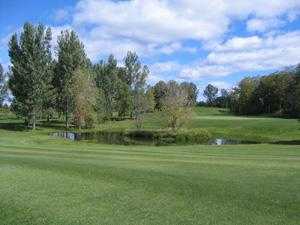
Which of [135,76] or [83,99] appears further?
[135,76]

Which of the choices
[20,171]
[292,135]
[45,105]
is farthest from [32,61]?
[20,171]

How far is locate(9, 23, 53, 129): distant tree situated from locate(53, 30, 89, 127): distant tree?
32.1 feet

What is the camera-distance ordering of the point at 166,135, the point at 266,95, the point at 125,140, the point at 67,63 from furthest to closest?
the point at 266,95
the point at 67,63
the point at 166,135
the point at 125,140

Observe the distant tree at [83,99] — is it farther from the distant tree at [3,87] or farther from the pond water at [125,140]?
the distant tree at [3,87]

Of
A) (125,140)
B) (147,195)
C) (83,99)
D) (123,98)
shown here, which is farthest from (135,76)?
(147,195)

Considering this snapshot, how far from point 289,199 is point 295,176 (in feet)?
13.3

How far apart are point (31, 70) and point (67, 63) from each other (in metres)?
13.4

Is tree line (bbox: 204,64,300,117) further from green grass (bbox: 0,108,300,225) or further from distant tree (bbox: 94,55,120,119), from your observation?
green grass (bbox: 0,108,300,225)

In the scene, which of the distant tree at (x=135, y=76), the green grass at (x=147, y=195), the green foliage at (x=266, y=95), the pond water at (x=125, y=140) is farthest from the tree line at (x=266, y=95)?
the green grass at (x=147, y=195)

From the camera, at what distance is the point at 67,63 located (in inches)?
4035

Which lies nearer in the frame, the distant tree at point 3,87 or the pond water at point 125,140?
the pond water at point 125,140

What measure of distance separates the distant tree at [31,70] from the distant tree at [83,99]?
613 cm

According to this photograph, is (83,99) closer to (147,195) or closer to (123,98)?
(123,98)

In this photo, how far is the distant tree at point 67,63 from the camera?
10256cm
